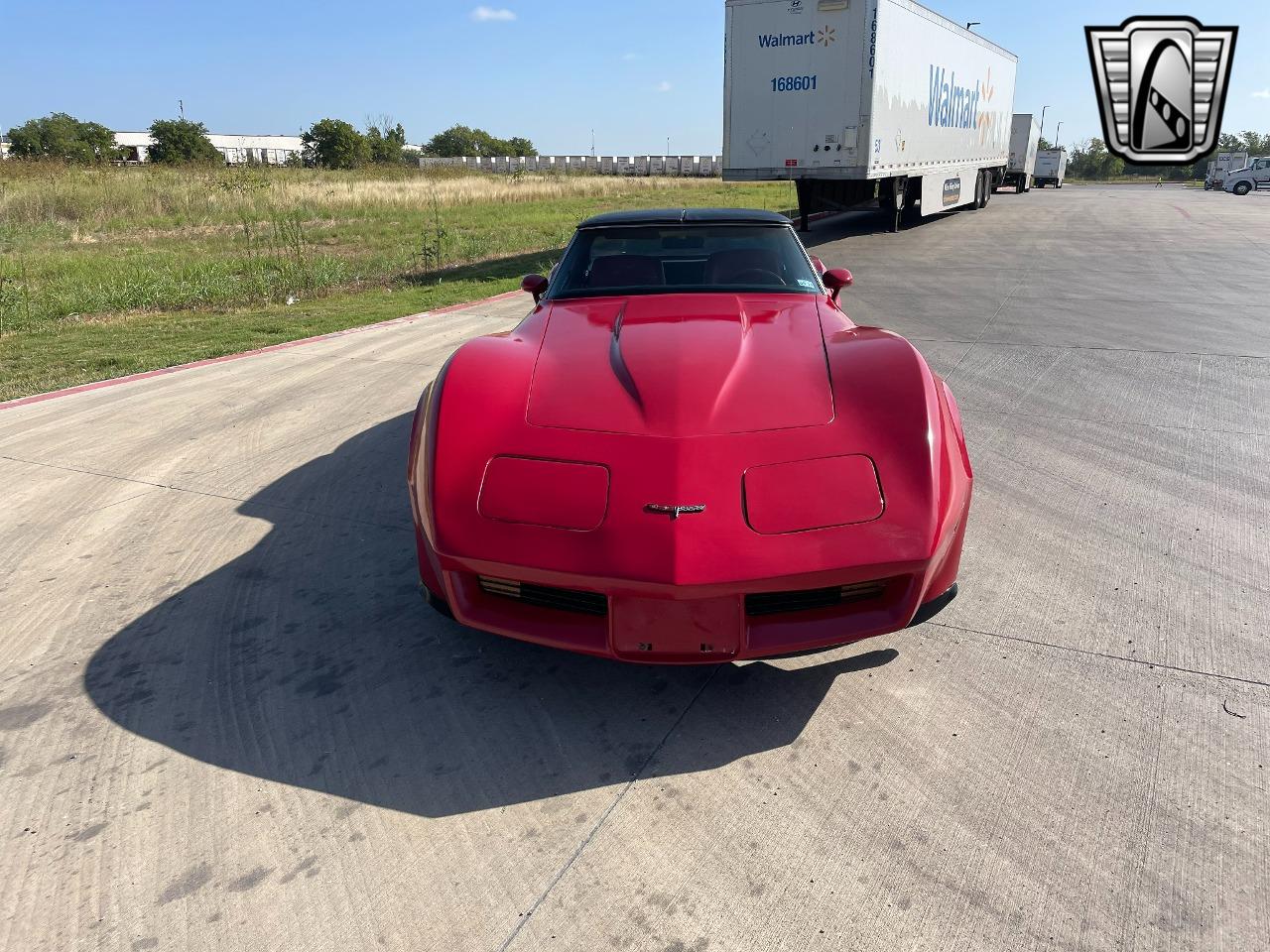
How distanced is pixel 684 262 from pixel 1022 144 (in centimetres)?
3594

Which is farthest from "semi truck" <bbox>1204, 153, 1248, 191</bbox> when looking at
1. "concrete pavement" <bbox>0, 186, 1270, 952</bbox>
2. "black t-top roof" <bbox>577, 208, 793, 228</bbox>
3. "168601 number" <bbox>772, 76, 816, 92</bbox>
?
"black t-top roof" <bbox>577, 208, 793, 228</bbox>

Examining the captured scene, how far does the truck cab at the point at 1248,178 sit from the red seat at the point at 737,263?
147ft

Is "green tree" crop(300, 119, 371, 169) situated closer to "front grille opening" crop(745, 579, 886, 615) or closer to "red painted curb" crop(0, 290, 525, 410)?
"red painted curb" crop(0, 290, 525, 410)

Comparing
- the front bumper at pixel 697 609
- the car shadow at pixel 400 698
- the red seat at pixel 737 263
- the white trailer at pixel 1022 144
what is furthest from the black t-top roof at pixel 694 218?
the white trailer at pixel 1022 144

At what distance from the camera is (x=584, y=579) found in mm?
2209

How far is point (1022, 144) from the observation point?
33.5 m

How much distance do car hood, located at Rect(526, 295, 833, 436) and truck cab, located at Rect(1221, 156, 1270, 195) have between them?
45.6 metres

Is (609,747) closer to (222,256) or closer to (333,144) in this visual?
(222,256)

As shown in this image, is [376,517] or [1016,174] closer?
[376,517]

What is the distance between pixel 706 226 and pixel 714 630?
2622 millimetres

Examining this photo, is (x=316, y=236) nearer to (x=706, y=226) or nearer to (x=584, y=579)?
(x=706, y=226)

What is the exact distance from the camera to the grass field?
8.60 metres

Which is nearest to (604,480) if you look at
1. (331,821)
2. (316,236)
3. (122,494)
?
(331,821)

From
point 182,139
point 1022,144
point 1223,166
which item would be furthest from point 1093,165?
point 182,139
